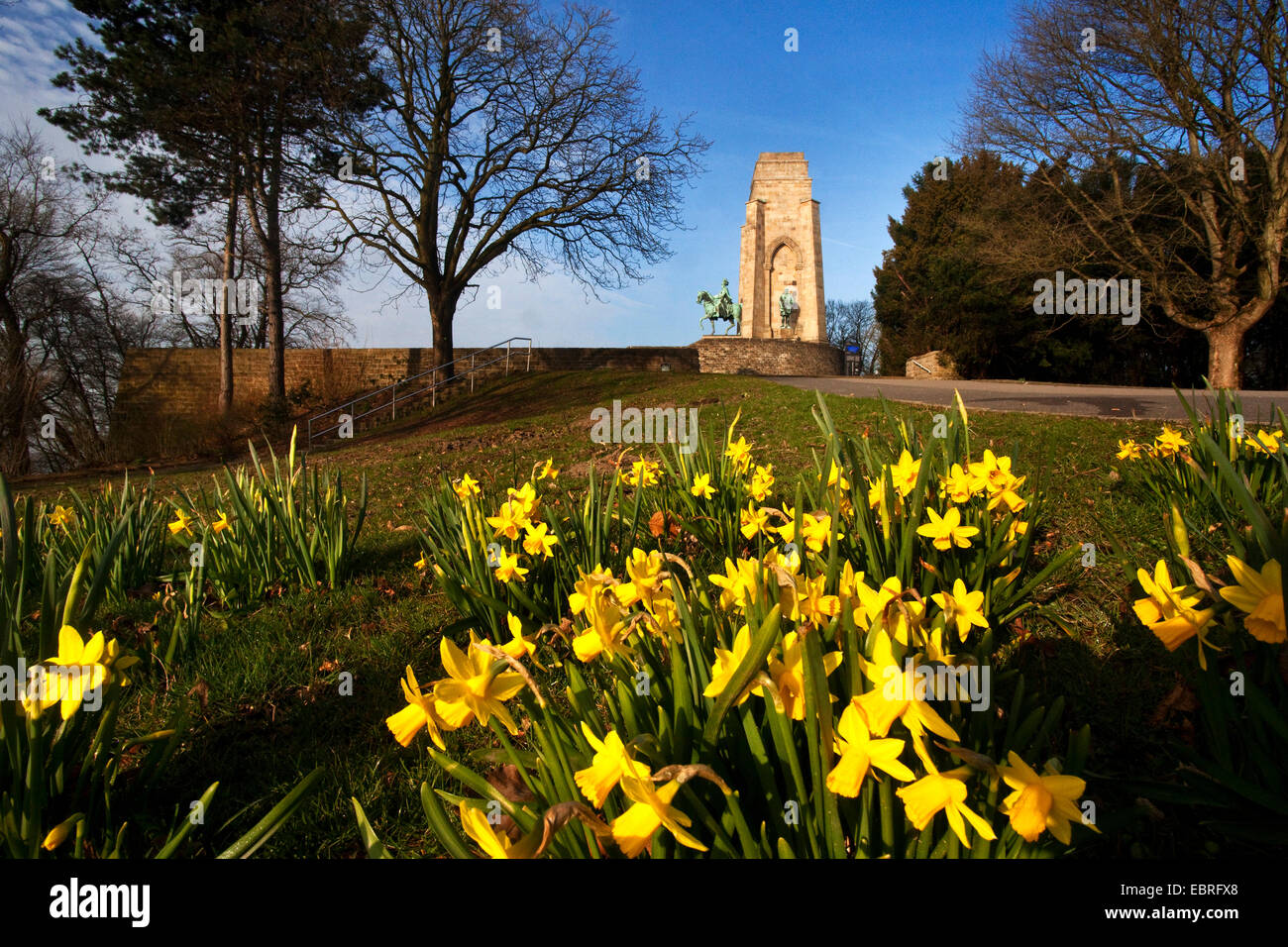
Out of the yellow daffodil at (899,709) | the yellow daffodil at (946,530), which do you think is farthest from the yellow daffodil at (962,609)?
the yellow daffodil at (946,530)

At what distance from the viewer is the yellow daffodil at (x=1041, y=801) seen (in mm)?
783

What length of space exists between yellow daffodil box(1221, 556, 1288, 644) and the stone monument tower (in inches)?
1083

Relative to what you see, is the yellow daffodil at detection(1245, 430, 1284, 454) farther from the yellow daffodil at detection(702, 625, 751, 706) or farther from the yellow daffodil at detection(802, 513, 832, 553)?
the yellow daffodil at detection(702, 625, 751, 706)

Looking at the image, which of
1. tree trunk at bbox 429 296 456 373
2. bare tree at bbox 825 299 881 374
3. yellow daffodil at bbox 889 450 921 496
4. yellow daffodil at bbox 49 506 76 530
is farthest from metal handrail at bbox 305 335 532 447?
bare tree at bbox 825 299 881 374

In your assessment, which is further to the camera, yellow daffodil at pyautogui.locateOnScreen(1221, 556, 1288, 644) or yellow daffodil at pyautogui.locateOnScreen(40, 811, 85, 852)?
yellow daffodil at pyautogui.locateOnScreen(40, 811, 85, 852)

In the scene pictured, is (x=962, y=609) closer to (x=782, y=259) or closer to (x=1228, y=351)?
(x=1228, y=351)

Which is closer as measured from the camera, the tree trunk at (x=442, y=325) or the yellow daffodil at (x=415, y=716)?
the yellow daffodil at (x=415, y=716)

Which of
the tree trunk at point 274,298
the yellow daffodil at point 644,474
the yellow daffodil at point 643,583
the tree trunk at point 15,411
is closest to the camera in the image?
the yellow daffodil at point 643,583

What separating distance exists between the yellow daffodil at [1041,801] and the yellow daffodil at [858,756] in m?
0.12

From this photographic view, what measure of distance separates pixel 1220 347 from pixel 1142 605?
17.9 m

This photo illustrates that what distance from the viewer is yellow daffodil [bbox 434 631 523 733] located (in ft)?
3.14

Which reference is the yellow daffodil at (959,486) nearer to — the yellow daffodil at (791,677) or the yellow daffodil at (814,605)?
the yellow daffodil at (814,605)

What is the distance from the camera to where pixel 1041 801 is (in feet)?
2.57
